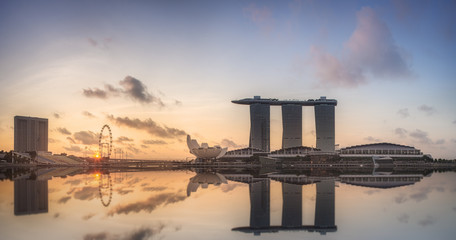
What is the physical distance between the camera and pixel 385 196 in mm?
34938

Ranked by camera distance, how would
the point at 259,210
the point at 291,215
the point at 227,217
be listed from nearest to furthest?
the point at 227,217 → the point at 291,215 → the point at 259,210

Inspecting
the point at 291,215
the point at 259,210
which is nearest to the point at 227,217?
Result: the point at 259,210

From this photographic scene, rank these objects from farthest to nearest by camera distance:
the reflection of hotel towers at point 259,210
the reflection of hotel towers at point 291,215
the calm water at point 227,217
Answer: the reflection of hotel towers at point 259,210
the reflection of hotel towers at point 291,215
the calm water at point 227,217

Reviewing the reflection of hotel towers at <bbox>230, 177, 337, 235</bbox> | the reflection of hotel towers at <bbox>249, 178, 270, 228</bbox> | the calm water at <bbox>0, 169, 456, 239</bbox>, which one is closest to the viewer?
the calm water at <bbox>0, 169, 456, 239</bbox>

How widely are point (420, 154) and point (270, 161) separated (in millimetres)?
68177

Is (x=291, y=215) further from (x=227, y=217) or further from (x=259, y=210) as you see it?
(x=227, y=217)

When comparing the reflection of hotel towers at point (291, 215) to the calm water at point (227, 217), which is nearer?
the calm water at point (227, 217)

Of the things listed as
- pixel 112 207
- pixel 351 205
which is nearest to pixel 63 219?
pixel 112 207

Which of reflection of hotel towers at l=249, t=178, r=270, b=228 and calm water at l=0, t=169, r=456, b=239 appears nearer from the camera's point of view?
calm water at l=0, t=169, r=456, b=239

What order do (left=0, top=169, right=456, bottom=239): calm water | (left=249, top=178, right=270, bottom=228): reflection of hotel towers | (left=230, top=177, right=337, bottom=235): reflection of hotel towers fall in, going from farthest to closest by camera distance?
1. (left=249, top=178, right=270, bottom=228): reflection of hotel towers
2. (left=230, top=177, right=337, bottom=235): reflection of hotel towers
3. (left=0, top=169, right=456, bottom=239): calm water

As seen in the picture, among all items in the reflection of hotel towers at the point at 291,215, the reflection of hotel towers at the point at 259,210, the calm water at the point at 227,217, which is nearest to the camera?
the calm water at the point at 227,217

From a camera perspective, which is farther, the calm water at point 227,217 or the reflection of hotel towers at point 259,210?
the reflection of hotel towers at point 259,210

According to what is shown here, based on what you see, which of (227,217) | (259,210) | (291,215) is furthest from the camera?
(259,210)

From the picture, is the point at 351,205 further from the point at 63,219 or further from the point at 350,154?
the point at 350,154
